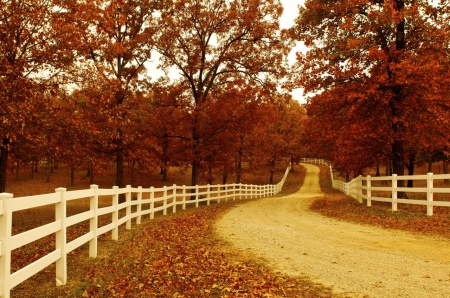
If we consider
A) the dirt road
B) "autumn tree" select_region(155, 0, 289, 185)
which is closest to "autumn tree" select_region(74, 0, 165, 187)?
"autumn tree" select_region(155, 0, 289, 185)

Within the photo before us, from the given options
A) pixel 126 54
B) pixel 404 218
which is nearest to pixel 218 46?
pixel 126 54

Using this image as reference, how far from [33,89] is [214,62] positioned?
15146 mm

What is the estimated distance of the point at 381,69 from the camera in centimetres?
1655

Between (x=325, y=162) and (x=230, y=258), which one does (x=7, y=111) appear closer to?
(x=230, y=258)

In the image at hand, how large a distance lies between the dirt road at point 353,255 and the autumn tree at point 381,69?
6.55m

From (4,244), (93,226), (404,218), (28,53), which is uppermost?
(28,53)

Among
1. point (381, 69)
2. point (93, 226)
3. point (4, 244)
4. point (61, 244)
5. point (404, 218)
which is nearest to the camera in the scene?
point (4, 244)

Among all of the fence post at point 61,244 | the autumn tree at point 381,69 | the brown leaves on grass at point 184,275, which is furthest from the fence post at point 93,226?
the autumn tree at point 381,69

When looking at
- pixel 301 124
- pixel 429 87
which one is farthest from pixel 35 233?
pixel 301 124

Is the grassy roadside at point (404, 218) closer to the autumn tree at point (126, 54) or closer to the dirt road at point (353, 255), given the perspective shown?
the dirt road at point (353, 255)

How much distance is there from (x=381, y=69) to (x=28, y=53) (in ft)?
44.6

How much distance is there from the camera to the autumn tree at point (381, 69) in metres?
15.6

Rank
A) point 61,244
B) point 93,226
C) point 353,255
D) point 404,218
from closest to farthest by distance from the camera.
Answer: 1. point 61,244
2. point 353,255
3. point 93,226
4. point 404,218

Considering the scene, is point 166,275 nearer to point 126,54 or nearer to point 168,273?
point 168,273
